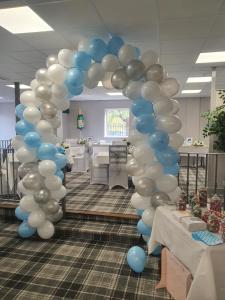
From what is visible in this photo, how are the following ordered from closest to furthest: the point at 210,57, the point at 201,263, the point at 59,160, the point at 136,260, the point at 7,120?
the point at 201,263
the point at 136,260
the point at 59,160
the point at 210,57
the point at 7,120

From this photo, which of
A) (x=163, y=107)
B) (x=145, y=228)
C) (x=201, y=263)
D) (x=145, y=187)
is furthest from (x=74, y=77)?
(x=201, y=263)

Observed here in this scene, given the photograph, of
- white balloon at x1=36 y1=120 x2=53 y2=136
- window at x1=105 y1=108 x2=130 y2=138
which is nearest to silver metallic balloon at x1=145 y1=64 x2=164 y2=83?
white balloon at x1=36 y1=120 x2=53 y2=136

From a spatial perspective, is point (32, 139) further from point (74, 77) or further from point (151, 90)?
point (151, 90)

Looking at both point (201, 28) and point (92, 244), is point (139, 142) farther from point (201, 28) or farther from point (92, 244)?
point (201, 28)

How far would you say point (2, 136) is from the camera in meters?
12.0

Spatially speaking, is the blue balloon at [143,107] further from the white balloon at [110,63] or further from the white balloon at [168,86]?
the white balloon at [110,63]

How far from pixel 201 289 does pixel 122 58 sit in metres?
2.32

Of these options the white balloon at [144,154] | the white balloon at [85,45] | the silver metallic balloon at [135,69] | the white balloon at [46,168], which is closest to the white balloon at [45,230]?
the white balloon at [46,168]

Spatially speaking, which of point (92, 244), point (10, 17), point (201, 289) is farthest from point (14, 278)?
point (10, 17)

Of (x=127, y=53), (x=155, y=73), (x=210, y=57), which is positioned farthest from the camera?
(x=210, y=57)

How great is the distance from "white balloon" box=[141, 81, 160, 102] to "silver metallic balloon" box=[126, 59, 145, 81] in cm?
17

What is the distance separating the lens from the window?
1049 cm

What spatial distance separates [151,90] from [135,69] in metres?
0.32

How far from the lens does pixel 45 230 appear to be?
3.12 metres
